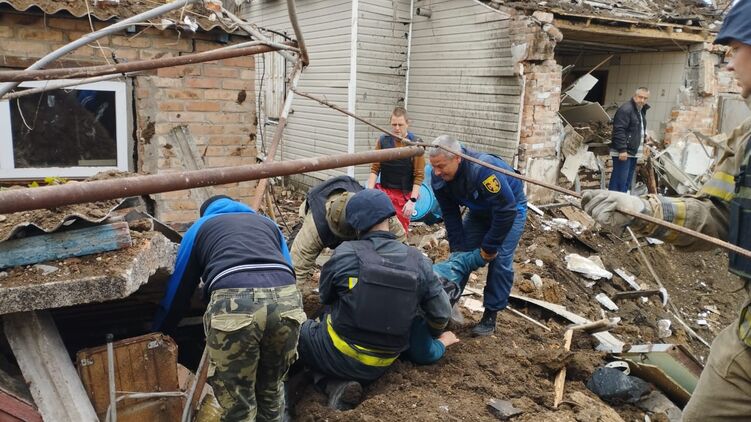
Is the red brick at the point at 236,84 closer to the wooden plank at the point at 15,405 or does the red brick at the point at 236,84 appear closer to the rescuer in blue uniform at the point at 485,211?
the rescuer in blue uniform at the point at 485,211

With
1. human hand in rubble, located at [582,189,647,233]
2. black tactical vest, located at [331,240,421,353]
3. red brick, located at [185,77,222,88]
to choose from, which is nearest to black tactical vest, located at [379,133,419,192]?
red brick, located at [185,77,222,88]

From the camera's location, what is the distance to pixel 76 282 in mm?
2152

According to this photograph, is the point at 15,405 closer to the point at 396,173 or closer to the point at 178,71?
the point at 178,71

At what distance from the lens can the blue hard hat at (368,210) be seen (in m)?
3.40

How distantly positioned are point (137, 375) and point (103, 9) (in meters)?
2.90

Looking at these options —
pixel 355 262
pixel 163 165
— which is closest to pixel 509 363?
pixel 355 262

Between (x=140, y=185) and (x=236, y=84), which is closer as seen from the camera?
(x=140, y=185)

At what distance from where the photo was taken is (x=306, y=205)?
437 cm

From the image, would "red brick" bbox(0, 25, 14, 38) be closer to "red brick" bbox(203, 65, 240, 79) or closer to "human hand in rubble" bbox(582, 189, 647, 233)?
"red brick" bbox(203, 65, 240, 79)

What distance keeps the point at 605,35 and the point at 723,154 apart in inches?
300

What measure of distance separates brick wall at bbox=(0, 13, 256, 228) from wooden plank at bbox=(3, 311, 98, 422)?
1993mm

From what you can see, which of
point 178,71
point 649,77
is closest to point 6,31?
point 178,71

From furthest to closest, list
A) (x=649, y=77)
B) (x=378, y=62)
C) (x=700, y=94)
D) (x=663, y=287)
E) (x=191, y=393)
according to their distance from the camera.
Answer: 1. (x=649, y=77)
2. (x=700, y=94)
3. (x=378, y=62)
4. (x=663, y=287)
5. (x=191, y=393)


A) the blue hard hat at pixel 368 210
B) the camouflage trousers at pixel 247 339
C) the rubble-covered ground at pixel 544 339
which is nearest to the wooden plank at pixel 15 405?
the camouflage trousers at pixel 247 339
